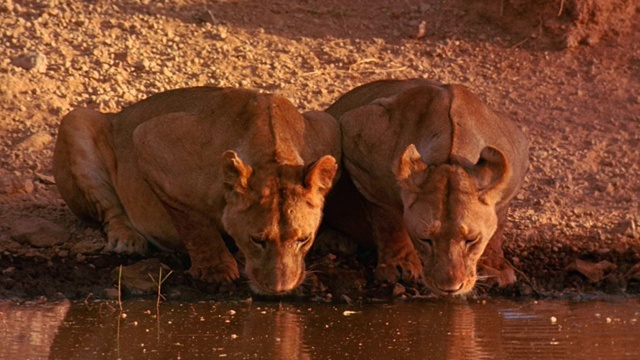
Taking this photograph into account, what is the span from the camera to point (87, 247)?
39.0ft

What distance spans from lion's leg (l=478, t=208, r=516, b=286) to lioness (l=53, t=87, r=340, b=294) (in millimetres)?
1217

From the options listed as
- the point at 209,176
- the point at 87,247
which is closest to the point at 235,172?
the point at 209,176

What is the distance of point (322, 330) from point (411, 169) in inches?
43.8

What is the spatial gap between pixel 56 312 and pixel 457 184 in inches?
103

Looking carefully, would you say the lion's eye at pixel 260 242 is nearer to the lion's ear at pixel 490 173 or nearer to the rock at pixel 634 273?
the lion's ear at pixel 490 173

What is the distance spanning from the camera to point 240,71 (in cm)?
1495

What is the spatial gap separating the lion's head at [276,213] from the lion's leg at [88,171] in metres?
1.89

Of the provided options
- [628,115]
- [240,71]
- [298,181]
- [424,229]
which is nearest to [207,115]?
[298,181]

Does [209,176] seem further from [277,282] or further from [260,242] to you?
[277,282]

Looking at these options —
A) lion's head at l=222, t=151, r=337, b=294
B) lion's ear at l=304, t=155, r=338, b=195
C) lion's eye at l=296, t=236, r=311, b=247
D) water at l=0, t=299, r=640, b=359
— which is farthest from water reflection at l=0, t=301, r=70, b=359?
lion's ear at l=304, t=155, r=338, b=195

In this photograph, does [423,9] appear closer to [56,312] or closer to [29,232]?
[29,232]

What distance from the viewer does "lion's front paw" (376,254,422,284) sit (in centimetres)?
1114

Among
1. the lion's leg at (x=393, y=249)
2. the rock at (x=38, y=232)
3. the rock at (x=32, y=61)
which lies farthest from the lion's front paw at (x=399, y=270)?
the rock at (x=32, y=61)

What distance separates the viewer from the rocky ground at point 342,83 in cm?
1158
